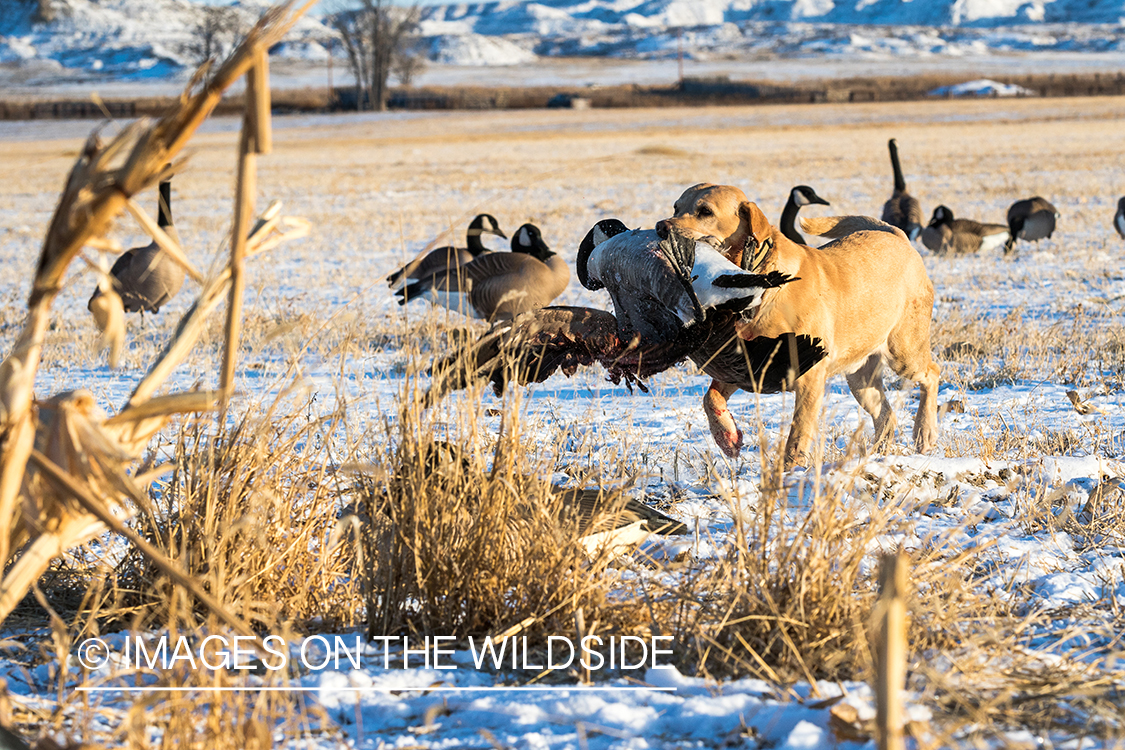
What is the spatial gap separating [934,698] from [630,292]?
1.81 metres

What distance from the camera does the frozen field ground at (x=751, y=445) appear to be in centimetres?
217

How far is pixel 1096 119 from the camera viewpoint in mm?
38875

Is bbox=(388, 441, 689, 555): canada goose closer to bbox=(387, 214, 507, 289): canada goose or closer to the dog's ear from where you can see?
the dog's ear

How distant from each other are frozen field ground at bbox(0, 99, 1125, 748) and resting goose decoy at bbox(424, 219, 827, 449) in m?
0.30

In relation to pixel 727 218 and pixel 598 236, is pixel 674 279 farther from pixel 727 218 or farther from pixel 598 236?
pixel 727 218

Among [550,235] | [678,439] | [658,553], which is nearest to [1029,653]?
[658,553]

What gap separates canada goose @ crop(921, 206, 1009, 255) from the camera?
1196cm

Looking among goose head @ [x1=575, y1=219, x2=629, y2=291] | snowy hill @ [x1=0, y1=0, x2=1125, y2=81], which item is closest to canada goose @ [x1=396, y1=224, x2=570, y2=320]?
goose head @ [x1=575, y1=219, x2=629, y2=291]

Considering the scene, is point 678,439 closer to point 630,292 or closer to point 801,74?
point 630,292

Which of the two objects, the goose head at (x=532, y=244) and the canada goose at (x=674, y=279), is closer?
the canada goose at (x=674, y=279)

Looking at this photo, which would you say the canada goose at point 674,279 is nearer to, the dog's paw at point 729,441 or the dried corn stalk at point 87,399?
the dog's paw at point 729,441

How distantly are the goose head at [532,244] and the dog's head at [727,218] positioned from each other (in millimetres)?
4565

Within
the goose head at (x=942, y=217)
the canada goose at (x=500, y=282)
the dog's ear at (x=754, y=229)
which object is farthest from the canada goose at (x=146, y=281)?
the goose head at (x=942, y=217)

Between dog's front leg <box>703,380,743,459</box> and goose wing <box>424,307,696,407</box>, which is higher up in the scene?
goose wing <box>424,307,696,407</box>
